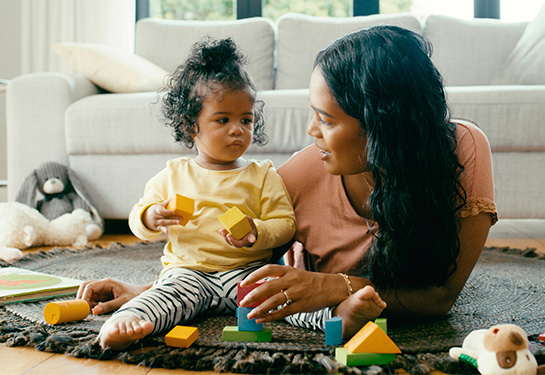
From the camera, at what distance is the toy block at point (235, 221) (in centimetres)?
104

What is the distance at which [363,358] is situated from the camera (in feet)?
2.81

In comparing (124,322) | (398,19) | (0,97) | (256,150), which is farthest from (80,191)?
(398,19)

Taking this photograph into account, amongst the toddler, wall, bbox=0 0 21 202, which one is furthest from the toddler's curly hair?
wall, bbox=0 0 21 202

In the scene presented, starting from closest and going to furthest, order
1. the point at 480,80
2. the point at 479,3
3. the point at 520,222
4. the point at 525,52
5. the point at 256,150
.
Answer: the point at 256,150 → the point at 525,52 → the point at 480,80 → the point at 520,222 → the point at 479,3

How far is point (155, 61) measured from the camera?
3.10 m

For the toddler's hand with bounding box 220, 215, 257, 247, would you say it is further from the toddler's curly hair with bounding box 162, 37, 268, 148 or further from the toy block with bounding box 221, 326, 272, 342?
the toddler's curly hair with bounding box 162, 37, 268, 148

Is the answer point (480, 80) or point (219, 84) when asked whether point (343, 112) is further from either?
point (480, 80)

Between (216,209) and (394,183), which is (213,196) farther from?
(394,183)

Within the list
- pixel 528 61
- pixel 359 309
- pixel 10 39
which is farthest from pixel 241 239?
pixel 10 39

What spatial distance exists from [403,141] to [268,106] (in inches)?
52.2

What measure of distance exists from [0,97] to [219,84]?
219 centimetres

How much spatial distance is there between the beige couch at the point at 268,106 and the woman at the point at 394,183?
31.2 inches

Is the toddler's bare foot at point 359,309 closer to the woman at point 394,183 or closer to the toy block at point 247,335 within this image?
the woman at point 394,183

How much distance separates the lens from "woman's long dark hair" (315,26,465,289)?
952 millimetres
